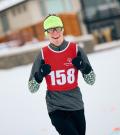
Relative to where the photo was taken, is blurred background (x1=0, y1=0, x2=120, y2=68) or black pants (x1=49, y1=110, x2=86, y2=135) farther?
blurred background (x1=0, y1=0, x2=120, y2=68)

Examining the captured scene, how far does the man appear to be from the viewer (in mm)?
4378

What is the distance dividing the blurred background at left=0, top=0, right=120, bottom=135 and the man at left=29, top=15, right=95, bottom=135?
53.1 inches

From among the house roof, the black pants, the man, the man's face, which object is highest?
the man's face

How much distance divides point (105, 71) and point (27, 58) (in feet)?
Answer: 18.7

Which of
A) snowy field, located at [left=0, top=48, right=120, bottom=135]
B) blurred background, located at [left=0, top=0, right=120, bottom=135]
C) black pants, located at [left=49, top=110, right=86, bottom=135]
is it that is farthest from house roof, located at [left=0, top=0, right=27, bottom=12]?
black pants, located at [left=49, top=110, right=86, bottom=135]

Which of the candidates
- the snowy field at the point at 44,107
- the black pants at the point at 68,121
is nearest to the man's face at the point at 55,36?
the black pants at the point at 68,121

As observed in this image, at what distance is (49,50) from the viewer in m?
4.43

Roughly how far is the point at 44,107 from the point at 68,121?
173 inches

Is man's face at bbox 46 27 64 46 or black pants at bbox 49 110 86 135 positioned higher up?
man's face at bbox 46 27 64 46

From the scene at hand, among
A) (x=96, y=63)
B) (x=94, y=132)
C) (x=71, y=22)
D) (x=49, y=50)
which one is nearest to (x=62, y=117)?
(x=49, y=50)

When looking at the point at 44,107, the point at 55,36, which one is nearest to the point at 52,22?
the point at 55,36

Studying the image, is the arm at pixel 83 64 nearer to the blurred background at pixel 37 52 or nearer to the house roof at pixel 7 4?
the blurred background at pixel 37 52

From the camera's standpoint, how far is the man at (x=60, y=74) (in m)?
4.38

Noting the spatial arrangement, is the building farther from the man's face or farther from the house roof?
the man's face
